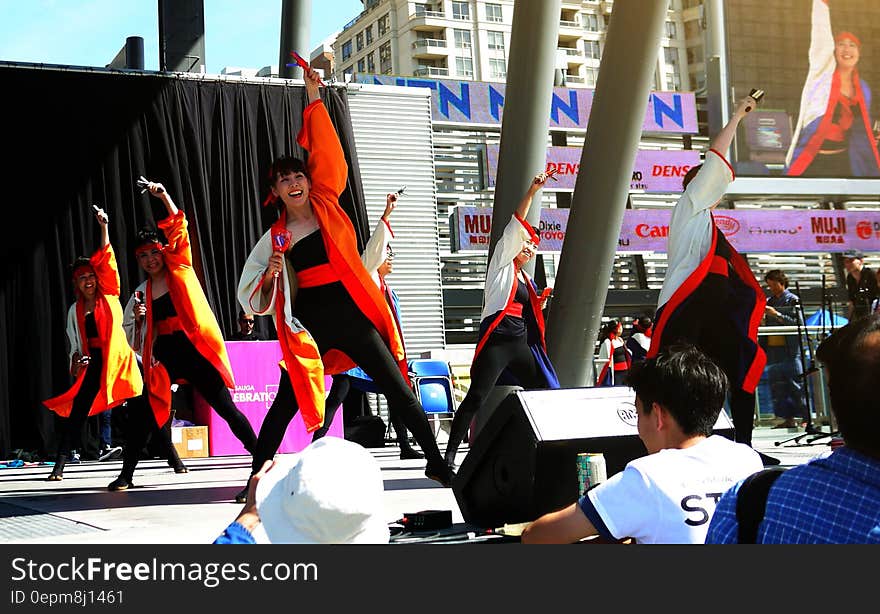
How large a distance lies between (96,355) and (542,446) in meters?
4.93

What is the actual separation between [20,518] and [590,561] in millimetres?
3772

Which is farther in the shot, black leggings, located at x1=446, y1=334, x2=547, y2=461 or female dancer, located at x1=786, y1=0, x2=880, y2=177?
female dancer, located at x1=786, y1=0, x2=880, y2=177

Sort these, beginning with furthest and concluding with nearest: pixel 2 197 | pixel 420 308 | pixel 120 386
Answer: pixel 420 308, pixel 2 197, pixel 120 386

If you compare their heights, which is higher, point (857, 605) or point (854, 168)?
point (854, 168)

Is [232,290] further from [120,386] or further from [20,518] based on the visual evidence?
[20,518]

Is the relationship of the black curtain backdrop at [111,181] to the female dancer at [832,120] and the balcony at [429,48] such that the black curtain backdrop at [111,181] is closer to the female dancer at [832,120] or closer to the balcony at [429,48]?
the female dancer at [832,120]

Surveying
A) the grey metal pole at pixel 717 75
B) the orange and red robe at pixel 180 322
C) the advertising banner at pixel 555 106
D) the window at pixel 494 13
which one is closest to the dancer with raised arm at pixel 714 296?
the orange and red robe at pixel 180 322

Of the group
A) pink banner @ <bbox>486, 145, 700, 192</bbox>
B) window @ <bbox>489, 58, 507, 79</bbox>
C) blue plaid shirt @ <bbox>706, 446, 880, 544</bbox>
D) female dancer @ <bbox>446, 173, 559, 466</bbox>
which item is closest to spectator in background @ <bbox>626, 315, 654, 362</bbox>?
female dancer @ <bbox>446, 173, 559, 466</bbox>

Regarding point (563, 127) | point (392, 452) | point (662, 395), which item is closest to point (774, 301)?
point (392, 452)

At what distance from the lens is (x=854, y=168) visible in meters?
22.1

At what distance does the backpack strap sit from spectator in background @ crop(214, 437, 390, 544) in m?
0.57

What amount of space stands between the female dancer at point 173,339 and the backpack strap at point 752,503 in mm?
4949

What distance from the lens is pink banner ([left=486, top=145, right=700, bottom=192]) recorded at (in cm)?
2256

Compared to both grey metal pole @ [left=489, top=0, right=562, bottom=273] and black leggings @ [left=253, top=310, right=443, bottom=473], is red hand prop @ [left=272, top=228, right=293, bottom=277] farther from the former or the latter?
grey metal pole @ [left=489, top=0, right=562, bottom=273]
